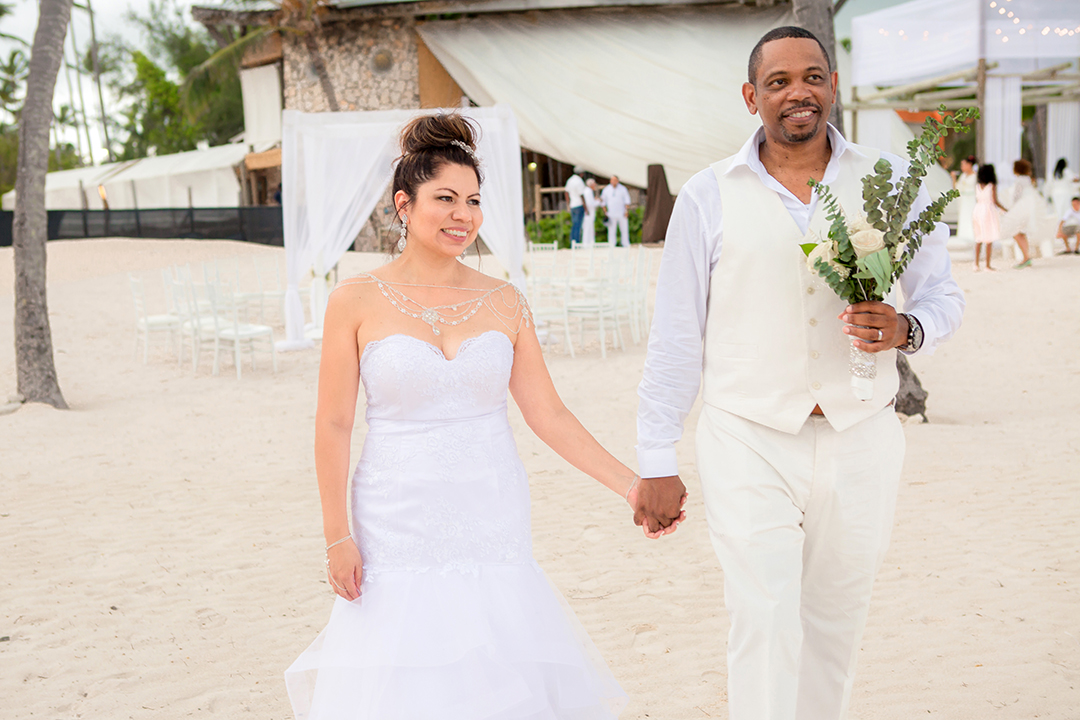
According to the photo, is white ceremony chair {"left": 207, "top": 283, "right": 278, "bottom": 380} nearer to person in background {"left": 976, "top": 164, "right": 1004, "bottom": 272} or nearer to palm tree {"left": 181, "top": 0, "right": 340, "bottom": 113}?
person in background {"left": 976, "top": 164, "right": 1004, "bottom": 272}

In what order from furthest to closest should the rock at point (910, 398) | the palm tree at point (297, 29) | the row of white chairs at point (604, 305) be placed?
the palm tree at point (297, 29), the row of white chairs at point (604, 305), the rock at point (910, 398)

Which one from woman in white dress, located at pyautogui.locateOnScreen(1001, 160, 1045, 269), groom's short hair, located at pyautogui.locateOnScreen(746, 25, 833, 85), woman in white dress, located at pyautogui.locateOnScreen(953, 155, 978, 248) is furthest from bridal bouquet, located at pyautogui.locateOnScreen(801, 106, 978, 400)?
woman in white dress, located at pyautogui.locateOnScreen(953, 155, 978, 248)

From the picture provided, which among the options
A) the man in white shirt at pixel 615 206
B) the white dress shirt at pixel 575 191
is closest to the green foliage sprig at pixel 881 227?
the man in white shirt at pixel 615 206

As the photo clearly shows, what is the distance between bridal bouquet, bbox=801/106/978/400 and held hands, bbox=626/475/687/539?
0.51m

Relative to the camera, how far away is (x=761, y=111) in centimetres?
243

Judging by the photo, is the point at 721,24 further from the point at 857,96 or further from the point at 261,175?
the point at 261,175

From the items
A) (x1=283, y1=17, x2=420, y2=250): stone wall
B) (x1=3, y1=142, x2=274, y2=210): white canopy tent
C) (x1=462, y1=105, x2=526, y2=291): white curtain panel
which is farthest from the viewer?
(x1=3, y1=142, x2=274, y2=210): white canopy tent

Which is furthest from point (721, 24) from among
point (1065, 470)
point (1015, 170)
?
point (1065, 470)

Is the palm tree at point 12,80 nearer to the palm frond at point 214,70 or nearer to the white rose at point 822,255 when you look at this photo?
the palm frond at point 214,70

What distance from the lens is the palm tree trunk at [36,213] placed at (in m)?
8.68

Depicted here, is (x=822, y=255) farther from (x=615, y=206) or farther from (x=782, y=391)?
(x=615, y=206)

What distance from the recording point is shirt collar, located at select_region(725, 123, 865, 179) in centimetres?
239

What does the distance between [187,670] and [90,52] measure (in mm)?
56977

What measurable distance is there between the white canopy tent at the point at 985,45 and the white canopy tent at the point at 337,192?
27.3 feet
